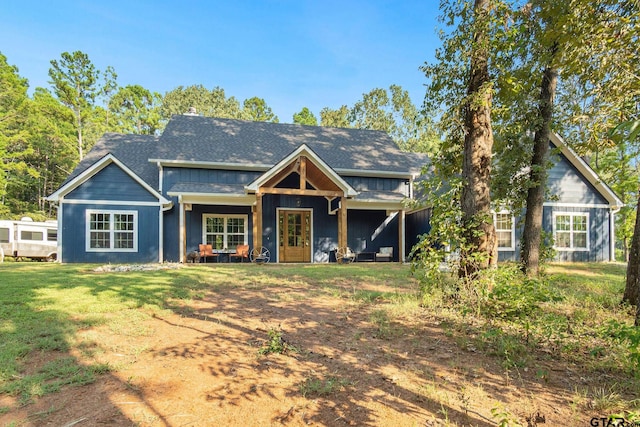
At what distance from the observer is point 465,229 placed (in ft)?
18.5

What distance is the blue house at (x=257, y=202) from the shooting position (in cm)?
1361

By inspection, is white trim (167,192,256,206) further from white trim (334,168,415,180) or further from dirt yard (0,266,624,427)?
dirt yard (0,266,624,427)

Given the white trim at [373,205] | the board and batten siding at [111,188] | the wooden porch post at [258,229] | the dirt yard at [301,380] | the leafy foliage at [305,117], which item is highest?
the leafy foliage at [305,117]

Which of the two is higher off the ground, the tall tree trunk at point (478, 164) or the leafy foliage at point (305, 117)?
the leafy foliage at point (305, 117)

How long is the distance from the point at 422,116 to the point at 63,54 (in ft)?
126

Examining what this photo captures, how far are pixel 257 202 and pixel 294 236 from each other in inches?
131

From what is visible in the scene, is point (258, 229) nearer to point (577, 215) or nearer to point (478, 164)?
point (478, 164)

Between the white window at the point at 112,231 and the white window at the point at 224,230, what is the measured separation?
9.11 ft

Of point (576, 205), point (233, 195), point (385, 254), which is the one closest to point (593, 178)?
point (576, 205)

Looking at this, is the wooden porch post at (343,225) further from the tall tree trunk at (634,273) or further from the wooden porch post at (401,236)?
the tall tree trunk at (634,273)

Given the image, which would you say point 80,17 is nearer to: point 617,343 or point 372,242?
point 372,242

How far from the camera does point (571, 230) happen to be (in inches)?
639

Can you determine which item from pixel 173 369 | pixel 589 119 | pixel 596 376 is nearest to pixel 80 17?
pixel 173 369

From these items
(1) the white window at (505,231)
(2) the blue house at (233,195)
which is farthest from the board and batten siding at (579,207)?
(2) the blue house at (233,195)
